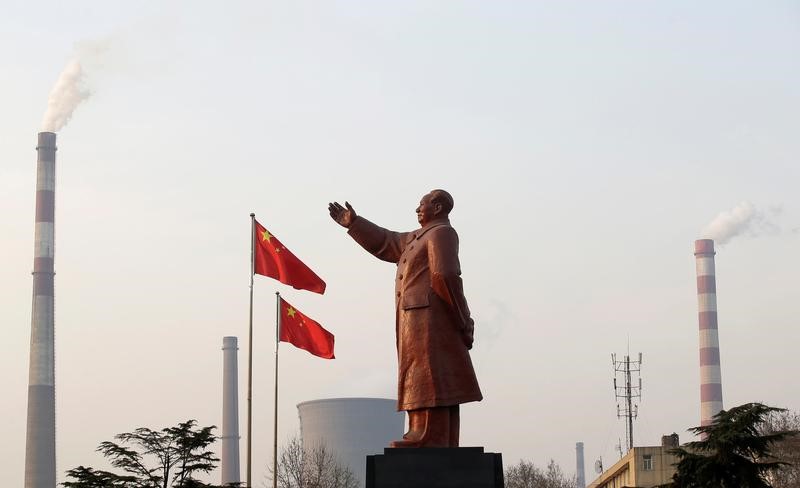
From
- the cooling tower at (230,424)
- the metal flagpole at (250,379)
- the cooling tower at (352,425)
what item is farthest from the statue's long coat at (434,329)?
the cooling tower at (230,424)

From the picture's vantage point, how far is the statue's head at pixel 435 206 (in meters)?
13.9

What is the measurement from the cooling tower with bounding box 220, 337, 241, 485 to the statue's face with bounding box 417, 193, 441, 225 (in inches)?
2911

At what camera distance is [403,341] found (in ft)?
44.4

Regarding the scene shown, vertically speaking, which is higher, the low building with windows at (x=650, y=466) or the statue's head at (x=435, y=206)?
the statue's head at (x=435, y=206)

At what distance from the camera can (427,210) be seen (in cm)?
1395

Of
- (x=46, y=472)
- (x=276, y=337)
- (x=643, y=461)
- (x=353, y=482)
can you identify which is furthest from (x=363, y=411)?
(x=276, y=337)

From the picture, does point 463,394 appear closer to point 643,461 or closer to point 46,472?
point 643,461

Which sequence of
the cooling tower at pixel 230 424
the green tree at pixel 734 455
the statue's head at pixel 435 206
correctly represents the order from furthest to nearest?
the cooling tower at pixel 230 424, the green tree at pixel 734 455, the statue's head at pixel 435 206

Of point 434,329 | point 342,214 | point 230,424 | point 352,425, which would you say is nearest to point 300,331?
point 342,214

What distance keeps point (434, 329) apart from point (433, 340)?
0.37 feet

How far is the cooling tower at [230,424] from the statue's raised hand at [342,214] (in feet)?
241

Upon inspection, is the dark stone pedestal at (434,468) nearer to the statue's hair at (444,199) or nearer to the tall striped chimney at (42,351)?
the statue's hair at (444,199)

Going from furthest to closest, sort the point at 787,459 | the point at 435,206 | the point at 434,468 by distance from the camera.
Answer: the point at 787,459 → the point at 435,206 → the point at 434,468

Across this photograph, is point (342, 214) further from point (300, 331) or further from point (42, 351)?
point (42, 351)
